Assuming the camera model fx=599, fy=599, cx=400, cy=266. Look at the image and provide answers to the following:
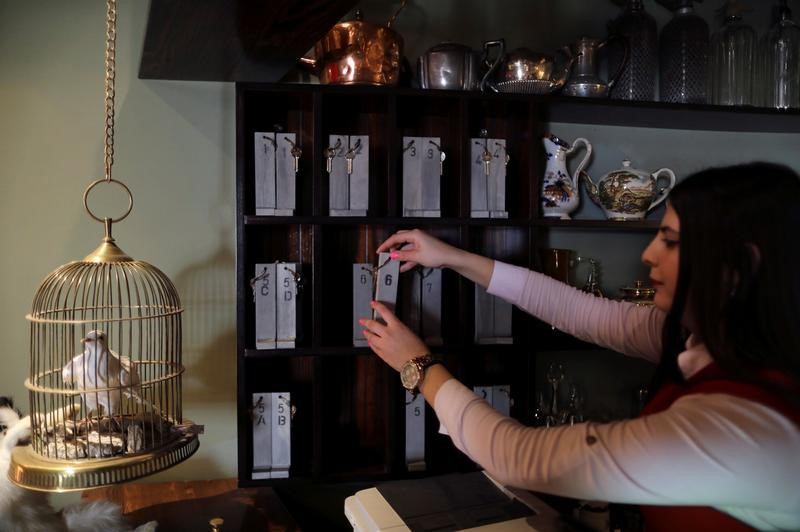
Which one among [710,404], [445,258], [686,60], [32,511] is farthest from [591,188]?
[32,511]

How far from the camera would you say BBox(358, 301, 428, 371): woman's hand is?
3.98 feet

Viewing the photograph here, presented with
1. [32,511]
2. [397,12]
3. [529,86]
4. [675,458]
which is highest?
[397,12]

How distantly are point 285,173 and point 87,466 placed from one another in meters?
0.86

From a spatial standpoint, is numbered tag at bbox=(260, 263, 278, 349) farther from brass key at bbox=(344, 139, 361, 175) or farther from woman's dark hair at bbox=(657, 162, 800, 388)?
woman's dark hair at bbox=(657, 162, 800, 388)

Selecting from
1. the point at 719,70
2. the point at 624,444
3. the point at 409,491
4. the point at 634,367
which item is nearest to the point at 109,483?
the point at 409,491

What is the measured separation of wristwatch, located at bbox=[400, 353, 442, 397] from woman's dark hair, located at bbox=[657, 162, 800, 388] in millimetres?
472

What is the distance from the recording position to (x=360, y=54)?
1571 mm

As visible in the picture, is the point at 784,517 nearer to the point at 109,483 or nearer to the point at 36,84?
the point at 109,483

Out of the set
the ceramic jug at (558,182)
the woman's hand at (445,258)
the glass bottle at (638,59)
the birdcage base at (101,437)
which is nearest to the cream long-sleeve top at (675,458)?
the woman's hand at (445,258)

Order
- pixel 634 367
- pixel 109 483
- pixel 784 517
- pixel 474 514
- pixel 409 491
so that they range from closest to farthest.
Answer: pixel 784 517
pixel 109 483
pixel 474 514
pixel 409 491
pixel 634 367

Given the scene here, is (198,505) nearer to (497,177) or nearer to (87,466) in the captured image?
(87,466)

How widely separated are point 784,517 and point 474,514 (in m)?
0.59

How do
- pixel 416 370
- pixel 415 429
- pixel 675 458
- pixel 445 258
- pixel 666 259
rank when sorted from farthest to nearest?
pixel 415 429 → pixel 445 258 → pixel 416 370 → pixel 666 259 → pixel 675 458

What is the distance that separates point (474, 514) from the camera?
49.3 inches
